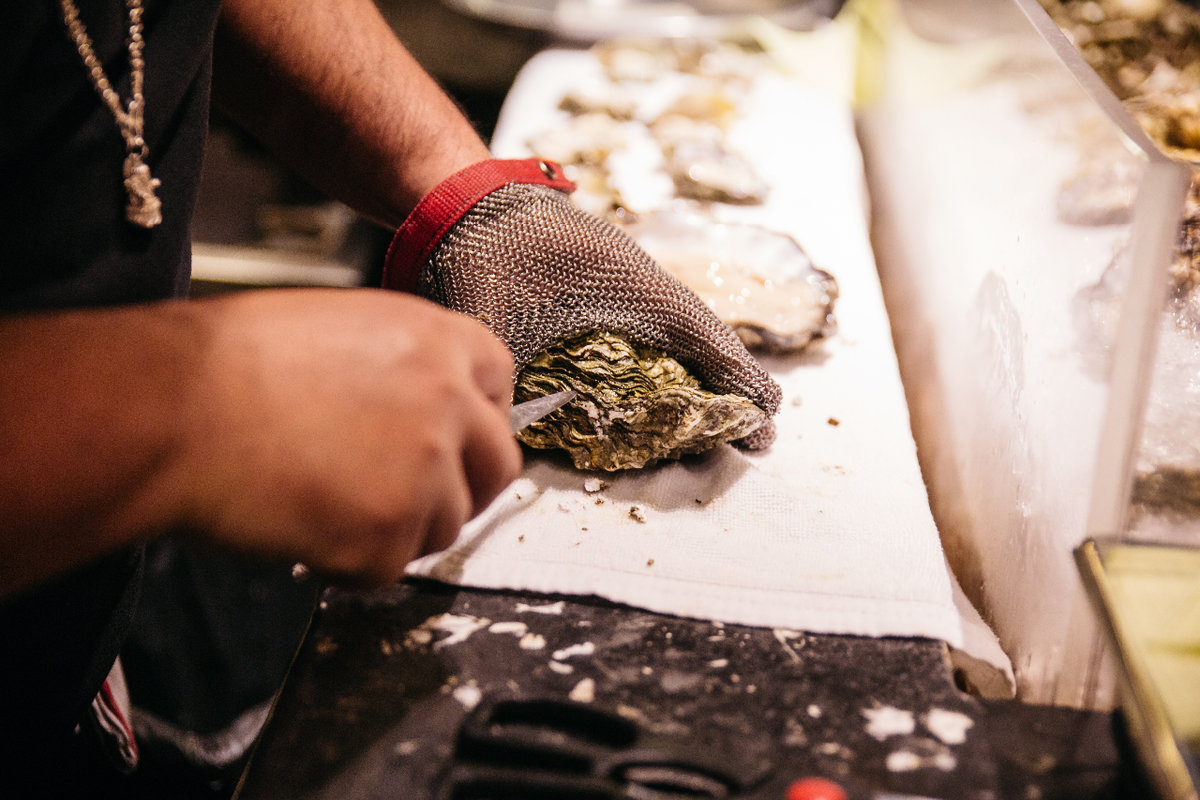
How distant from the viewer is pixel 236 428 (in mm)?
453

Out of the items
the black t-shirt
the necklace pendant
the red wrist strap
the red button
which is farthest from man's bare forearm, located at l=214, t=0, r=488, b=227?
the red button

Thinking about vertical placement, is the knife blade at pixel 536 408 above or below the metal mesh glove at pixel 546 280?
below

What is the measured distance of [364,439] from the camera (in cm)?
49

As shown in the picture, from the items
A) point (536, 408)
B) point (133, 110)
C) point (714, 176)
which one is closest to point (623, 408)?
point (536, 408)

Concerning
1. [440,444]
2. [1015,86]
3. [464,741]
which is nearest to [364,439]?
[440,444]

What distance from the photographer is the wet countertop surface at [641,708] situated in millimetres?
557

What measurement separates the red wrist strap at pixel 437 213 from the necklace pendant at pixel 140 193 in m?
0.29

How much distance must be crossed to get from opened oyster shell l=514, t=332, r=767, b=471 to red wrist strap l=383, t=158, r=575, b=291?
7.7 inches

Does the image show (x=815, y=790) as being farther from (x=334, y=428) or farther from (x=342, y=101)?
(x=342, y=101)

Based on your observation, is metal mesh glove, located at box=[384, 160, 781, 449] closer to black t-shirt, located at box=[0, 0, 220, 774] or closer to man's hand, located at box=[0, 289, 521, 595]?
black t-shirt, located at box=[0, 0, 220, 774]

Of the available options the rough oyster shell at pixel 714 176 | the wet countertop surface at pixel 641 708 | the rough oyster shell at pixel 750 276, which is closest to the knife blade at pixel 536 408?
the wet countertop surface at pixel 641 708

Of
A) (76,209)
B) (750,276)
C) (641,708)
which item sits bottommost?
(641,708)

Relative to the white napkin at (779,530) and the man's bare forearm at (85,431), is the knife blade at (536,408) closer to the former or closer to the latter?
the white napkin at (779,530)

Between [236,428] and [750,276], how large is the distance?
853 millimetres
